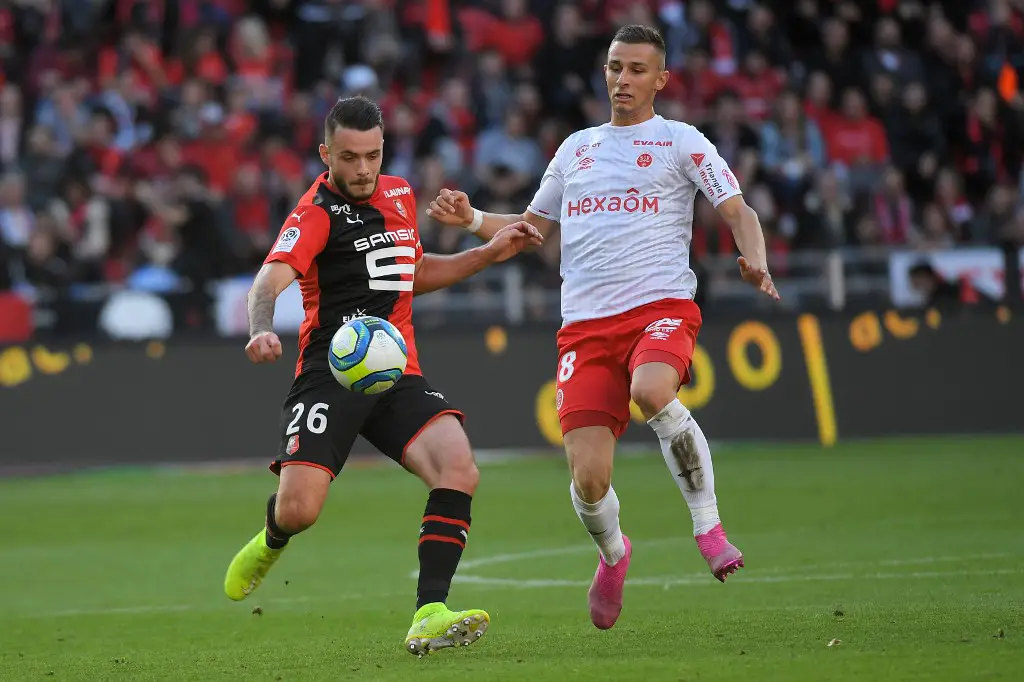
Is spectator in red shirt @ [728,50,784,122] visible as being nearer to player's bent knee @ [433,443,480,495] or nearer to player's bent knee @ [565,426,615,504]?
player's bent knee @ [565,426,615,504]

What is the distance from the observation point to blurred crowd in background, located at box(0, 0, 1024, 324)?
18.4 metres

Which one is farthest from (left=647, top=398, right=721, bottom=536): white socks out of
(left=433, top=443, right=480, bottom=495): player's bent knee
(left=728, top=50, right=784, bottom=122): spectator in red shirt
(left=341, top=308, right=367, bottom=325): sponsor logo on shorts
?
(left=728, top=50, right=784, bottom=122): spectator in red shirt

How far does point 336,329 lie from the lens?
7559mm

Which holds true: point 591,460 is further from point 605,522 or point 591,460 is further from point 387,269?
point 387,269

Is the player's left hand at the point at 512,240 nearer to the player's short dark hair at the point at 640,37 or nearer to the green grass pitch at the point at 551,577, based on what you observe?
the player's short dark hair at the point at 640,37

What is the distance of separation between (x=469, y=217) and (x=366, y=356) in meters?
1.31

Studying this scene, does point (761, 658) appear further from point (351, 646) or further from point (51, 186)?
point (51, 186)

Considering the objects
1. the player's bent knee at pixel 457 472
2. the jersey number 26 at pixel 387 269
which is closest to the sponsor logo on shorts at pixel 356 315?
the jersey number 26 at pixel 387 269

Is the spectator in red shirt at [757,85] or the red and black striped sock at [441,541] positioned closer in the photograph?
the red and black striped sock at [441,541]

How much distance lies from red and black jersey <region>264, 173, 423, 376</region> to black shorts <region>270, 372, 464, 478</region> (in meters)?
0.13

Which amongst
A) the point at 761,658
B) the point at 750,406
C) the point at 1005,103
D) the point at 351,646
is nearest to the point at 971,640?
the point at 761,658

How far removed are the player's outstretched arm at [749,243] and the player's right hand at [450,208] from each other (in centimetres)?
129

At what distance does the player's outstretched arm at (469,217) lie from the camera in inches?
315

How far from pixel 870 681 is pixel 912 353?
444 inches
